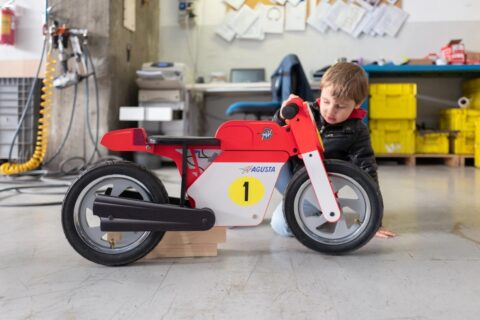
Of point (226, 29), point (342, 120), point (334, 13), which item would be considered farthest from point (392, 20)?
point (342, 120)

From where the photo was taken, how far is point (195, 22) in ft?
15.2

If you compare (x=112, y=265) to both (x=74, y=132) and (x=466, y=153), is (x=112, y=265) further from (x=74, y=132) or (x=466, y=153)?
(x=466, y=153)

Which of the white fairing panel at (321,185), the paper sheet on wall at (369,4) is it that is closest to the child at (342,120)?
the white fairing panel at (321,185)

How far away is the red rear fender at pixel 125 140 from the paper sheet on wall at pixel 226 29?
3.73 meters

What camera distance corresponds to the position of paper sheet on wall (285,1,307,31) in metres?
4.52

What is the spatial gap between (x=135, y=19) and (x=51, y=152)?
4.70ft

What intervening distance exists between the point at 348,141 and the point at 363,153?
7cm

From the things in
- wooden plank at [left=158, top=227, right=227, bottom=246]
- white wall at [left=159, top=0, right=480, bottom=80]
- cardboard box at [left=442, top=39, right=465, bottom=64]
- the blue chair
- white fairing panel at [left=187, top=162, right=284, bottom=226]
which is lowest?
wooden plank at [left=158, top=227, right=227, bottom=246]

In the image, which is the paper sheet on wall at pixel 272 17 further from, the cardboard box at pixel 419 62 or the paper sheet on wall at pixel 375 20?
the cardboard box at pixel 419 62

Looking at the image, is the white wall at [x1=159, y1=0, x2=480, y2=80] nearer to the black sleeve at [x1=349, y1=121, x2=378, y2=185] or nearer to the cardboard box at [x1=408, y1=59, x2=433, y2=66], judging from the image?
the cardboard box at [x1=408, y1=59, x2=433, y2=66]

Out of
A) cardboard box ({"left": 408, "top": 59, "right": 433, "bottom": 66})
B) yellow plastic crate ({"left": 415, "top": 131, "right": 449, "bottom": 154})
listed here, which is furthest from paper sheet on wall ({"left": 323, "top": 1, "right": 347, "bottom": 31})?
yellow plastic crate ({"left": 415, "top": 131, "right": 449, "bottom": 154})

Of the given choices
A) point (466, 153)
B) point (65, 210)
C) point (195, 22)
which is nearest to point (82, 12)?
point (195, 22)

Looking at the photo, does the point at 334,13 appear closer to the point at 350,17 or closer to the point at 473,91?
the point at 350,17

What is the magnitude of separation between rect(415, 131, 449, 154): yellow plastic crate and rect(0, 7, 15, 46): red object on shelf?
397 centimetres
